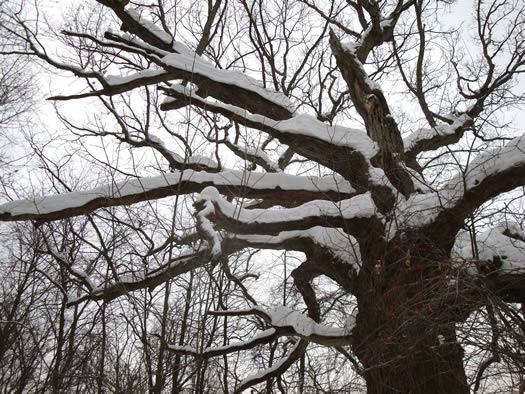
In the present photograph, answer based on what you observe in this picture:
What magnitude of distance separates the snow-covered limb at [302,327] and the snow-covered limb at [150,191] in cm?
124

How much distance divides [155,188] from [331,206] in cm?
188

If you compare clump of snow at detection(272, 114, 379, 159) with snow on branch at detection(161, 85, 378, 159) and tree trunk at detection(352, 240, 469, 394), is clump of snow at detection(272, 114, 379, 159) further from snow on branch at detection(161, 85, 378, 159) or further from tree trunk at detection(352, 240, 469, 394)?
tree trunk at detection(352, 240, 469, 394)

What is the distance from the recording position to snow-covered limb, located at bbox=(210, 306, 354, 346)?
12.0ft

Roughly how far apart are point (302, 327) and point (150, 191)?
2103 millimetres

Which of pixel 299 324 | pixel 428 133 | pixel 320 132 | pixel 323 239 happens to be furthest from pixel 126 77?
pixel 428 133

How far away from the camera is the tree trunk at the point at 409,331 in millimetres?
2084

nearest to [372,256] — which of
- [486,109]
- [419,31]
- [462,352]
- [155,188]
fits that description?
[462,352]

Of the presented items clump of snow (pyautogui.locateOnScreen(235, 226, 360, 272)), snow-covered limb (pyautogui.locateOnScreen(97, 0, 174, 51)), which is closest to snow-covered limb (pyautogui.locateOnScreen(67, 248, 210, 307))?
clump of snow (pyautogui.locateOnScreen(235, 226, 360, 272))

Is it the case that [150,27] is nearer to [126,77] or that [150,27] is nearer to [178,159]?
[126,77]

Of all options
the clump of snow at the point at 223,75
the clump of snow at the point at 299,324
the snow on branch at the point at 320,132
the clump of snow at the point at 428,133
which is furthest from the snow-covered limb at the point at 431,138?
the clump of snow at the point at 299,324

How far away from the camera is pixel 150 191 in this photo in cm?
418

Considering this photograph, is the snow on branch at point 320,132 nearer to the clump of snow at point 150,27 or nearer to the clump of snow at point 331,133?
the clump of snow at point 331,133

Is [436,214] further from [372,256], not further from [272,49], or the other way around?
[272,49]

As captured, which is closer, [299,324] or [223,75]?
[299,324]
